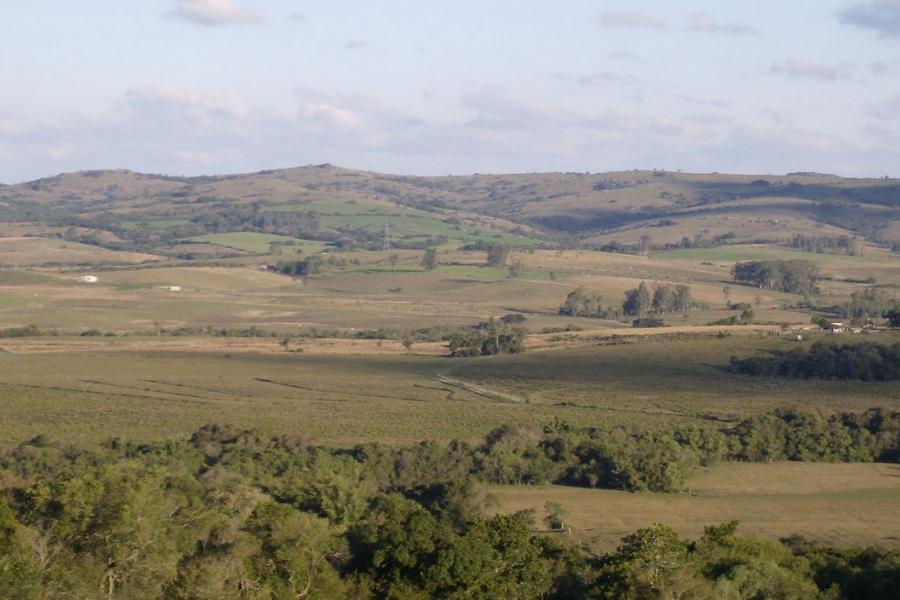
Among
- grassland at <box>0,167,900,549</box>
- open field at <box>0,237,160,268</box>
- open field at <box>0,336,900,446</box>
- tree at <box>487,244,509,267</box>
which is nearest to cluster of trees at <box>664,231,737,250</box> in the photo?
grassland at <box>0,167,900,549</box>

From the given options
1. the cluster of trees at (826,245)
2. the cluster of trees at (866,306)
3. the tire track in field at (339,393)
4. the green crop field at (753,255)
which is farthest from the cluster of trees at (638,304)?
the cluster of trees at (826,245)

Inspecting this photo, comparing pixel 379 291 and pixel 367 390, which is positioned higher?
pixel 379 291

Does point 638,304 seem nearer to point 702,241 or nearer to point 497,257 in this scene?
point 497,257

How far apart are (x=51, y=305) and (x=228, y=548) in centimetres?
9038

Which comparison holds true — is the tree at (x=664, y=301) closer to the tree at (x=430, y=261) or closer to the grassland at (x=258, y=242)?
the tree at (x=430, y=261)

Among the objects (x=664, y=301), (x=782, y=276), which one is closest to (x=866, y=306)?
(x=664, y=301)

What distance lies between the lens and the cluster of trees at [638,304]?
373ft

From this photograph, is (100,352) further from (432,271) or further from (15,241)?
(15,241)

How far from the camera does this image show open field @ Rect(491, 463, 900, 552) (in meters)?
36.8

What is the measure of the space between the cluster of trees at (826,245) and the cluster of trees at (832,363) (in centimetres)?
10416

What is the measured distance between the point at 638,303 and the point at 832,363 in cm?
4658

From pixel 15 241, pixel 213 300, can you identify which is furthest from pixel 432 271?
pixel 15 241

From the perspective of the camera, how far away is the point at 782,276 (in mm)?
132750

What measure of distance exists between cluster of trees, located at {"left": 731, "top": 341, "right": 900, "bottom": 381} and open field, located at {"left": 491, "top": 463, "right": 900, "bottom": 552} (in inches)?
747
